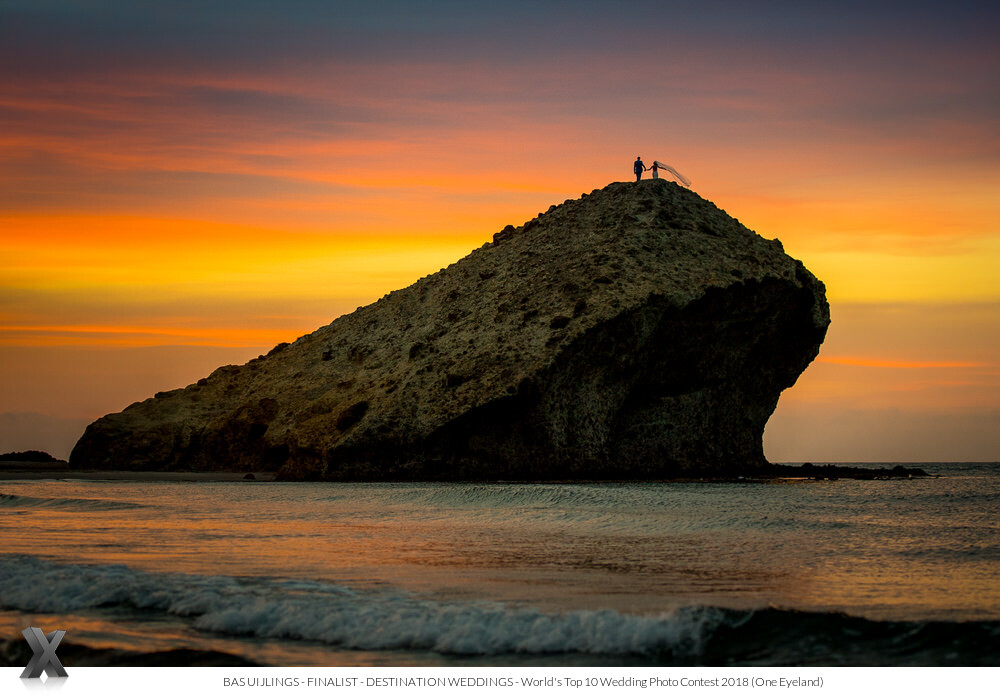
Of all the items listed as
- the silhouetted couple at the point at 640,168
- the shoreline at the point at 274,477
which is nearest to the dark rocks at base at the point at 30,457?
the shoreline at the point at 274,477

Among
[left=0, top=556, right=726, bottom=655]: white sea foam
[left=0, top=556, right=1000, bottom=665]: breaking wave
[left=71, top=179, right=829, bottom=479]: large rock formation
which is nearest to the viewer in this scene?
[left=0, top=556, right=1000, bottom=665]: breaking wave

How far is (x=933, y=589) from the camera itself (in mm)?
10664

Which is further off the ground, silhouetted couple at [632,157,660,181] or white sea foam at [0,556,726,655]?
silhouetted couple at [632,157,660,181]

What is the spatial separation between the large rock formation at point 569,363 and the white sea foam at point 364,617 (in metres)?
19.2

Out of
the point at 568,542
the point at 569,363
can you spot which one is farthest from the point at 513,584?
the point at 569,363

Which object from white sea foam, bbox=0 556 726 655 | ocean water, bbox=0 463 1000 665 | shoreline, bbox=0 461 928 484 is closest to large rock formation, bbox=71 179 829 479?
shoreline, bbox=0 461 928 484

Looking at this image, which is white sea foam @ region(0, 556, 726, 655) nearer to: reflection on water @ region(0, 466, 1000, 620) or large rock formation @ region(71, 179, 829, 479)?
reflection on water @ region(0, 466, 1000, 620)

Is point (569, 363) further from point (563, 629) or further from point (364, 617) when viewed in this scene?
point (563, 629)

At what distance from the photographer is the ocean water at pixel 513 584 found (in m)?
8.44

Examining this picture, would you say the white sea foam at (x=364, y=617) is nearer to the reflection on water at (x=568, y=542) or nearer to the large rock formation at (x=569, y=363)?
the reflection on water at (x=568, y=542)

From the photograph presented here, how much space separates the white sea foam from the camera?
27.7ft

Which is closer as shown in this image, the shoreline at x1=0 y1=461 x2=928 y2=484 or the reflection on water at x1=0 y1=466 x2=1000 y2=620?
the reflection on water at x1=0 y1=466 x2=1000 y2=620

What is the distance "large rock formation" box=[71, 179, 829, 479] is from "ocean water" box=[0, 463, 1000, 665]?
1015cm

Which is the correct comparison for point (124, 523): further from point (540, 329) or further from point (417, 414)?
point (540, 329)
